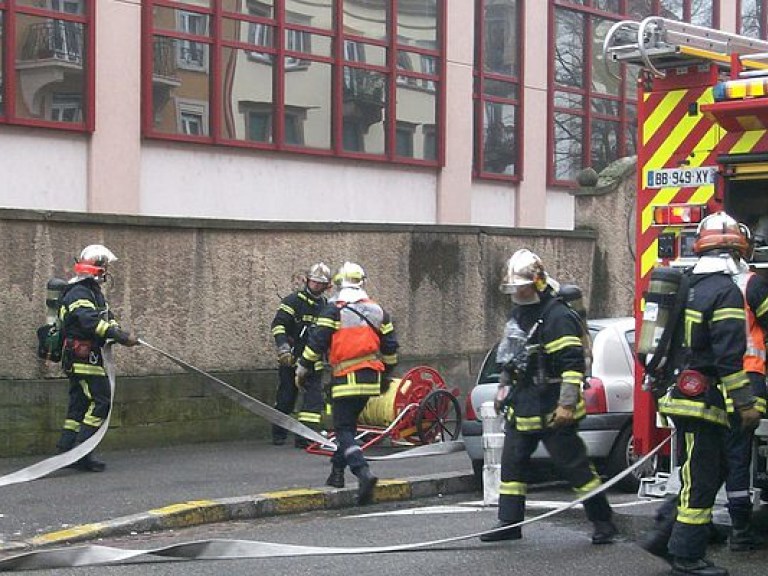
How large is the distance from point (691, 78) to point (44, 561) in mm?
4991

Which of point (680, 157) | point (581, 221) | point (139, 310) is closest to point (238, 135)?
point (139, 310)

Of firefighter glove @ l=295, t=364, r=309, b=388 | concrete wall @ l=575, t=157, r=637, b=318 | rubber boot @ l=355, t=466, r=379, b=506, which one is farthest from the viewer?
concrete wall @ l=575, t=157, r=637, b=318

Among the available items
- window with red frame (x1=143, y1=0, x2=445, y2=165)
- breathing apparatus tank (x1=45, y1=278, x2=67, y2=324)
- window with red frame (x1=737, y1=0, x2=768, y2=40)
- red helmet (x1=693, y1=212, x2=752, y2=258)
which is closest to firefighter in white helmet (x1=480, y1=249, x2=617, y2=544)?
red helmet (x1=693, y1=212, x2=752, y2=258)

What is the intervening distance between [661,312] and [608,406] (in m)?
3.24

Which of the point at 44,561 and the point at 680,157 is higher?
the point at 680,157

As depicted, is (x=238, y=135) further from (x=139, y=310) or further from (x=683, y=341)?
(x=683, y=341)

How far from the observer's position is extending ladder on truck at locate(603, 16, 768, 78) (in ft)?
29.6

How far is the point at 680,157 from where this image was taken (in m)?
9.27

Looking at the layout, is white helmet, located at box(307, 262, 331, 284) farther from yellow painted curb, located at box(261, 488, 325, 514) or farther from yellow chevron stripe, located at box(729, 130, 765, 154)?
yellow chevron stripe, located at box(729, 130, 765, 154)

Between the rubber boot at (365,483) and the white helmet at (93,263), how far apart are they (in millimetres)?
2862

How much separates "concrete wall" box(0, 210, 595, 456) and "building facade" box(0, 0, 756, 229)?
1.12 meters

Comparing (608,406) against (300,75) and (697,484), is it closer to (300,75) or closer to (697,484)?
(697,484)

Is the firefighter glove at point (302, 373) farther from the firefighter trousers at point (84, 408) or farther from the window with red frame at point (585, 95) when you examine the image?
the window with red frame at point (585, 95)

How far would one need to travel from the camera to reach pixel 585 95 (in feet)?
68.7
